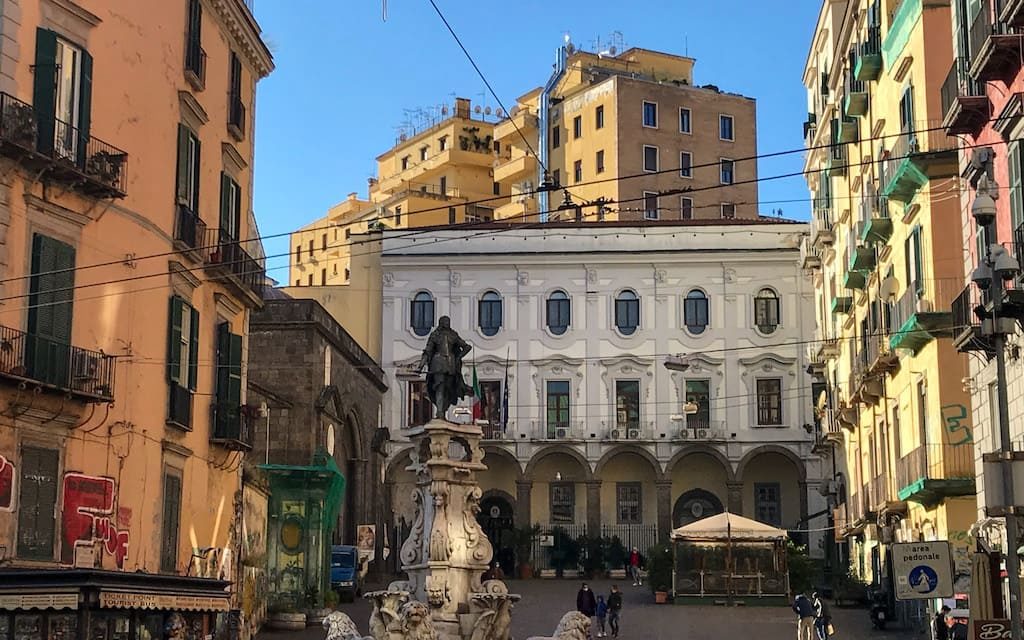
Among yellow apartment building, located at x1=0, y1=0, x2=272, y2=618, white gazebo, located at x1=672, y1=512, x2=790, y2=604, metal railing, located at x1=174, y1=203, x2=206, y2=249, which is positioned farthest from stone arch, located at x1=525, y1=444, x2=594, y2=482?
metal railing, located at x1=174, y1=203, x2=206, y2=249

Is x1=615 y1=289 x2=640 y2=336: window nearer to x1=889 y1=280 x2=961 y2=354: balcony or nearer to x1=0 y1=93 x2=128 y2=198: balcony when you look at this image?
x1=889 y1=280 x2=961 y2=354: balcony

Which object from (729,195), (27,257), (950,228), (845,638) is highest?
(729,195)

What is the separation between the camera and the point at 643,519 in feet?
201

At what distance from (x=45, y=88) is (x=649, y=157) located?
5306 cm

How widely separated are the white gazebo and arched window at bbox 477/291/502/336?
20.2 meters

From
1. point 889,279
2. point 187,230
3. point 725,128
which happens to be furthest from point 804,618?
point 725,128

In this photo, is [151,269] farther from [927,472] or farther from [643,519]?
[643,519]

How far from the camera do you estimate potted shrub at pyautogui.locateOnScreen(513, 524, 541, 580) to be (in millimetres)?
58250

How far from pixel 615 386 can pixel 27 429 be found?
39.8 metres

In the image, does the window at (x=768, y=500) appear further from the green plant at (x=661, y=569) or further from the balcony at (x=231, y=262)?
the balcony at (x=231, y=262)

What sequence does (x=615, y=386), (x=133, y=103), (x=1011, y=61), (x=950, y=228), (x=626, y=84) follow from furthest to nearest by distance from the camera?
1. (x=626, y=84)
2. (x=615, y=386)
3. (x=950, y=228)
4. (x=133, y=103)
5. (x=1011, y=61)

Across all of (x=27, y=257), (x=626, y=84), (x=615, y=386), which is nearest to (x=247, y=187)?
(x=27, y=257)

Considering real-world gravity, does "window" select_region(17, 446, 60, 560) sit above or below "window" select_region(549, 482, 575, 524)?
below

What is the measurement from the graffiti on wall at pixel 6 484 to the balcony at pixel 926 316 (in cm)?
1852
